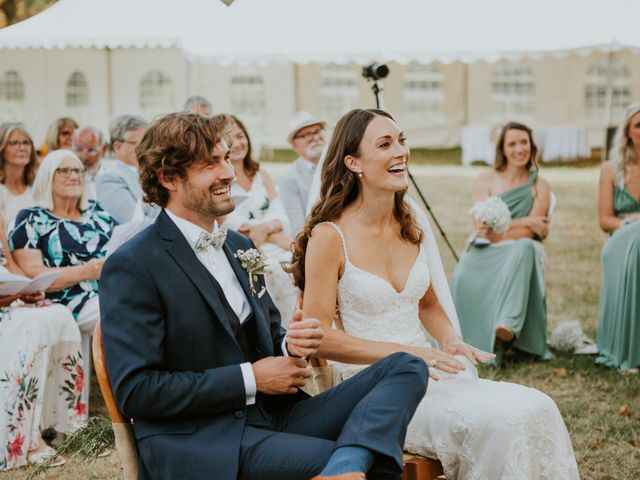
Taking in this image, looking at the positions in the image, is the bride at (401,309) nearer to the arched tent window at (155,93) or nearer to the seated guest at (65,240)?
the seated guest at (65,240)

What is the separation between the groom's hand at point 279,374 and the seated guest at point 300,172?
424 cm

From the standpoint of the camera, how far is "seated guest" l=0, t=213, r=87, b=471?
490 cm

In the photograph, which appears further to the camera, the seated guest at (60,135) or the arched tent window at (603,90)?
the arched tent window at (603,90)

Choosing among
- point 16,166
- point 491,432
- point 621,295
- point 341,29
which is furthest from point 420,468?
point 341,29

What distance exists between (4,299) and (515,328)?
3.69m

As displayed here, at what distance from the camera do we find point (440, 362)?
3436 millimetres

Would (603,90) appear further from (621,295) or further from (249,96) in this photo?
(621,295)

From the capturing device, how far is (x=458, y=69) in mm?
22016

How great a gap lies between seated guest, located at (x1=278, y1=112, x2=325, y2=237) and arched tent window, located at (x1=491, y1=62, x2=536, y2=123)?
14789 mm

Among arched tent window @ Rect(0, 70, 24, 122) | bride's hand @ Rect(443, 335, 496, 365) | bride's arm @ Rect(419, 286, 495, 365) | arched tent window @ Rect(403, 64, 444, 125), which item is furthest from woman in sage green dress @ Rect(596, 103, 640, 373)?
arched tent window @ Rect(0, 70, 24, 122)

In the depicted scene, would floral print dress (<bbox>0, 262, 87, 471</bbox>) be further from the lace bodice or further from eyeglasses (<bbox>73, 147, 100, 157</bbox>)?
eyeglasses (<bbox>73, 147, 100, 157</bbox>)

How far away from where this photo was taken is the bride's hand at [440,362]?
3.41m

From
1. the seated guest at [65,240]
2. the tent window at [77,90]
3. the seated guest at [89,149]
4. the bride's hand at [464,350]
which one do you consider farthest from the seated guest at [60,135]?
the tent window at [77,90]

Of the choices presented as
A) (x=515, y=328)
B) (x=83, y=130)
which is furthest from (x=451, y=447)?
(x=83, y=130)
